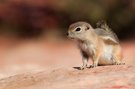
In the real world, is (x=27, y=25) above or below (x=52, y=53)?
above

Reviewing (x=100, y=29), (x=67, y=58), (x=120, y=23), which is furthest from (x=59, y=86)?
(x=120, y=23)

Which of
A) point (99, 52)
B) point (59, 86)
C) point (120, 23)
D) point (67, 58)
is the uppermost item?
point (120, 23)

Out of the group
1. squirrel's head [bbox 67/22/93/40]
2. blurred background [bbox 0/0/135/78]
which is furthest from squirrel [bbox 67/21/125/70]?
blurred background [bbox 0/0/135/78]

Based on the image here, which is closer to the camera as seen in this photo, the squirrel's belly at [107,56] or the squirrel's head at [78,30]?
the squirrel's head at [78,30]

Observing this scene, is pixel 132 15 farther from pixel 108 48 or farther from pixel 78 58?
pixel 108 48

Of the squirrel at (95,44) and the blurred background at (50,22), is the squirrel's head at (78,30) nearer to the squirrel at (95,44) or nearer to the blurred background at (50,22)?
the squirrel at (95,44)

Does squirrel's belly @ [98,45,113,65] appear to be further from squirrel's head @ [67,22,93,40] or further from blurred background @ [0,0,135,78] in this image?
blurred background @ [0,0,135,78]

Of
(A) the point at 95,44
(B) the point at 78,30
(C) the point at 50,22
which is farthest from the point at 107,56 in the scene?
(C) the point at 50,22

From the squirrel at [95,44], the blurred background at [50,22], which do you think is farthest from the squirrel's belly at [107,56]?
the blurred background at [50,22]
